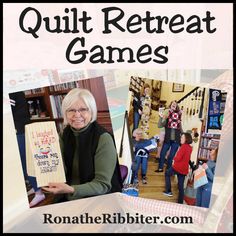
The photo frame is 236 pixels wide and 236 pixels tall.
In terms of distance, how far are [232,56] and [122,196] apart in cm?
66

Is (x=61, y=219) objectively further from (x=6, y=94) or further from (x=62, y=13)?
(x=62, y=13)

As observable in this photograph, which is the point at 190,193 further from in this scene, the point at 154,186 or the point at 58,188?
the point at 58,188

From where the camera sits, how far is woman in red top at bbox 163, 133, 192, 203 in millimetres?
1435

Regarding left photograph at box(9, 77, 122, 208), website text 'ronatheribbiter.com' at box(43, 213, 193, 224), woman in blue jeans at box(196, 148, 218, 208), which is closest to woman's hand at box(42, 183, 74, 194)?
left photograph at box(9, 77, 122, 208)

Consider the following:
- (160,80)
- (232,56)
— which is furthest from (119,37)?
(232,56)

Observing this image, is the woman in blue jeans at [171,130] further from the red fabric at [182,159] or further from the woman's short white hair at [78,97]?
the woman's short white hair at [78,97]

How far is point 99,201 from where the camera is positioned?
148 centimetres

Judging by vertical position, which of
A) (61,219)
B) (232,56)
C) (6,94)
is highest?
(232,56)

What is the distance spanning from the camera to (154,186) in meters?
1.46

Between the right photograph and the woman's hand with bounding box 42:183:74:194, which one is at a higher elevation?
the right photograph

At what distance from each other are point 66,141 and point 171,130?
1.24 feet

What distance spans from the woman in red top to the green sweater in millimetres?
209

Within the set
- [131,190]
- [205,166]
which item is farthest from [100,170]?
[205,166]

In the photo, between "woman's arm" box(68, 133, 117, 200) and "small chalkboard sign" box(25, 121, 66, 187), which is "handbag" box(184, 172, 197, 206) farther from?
"small chalkboard sign" box(25, 121, 66, 187)
